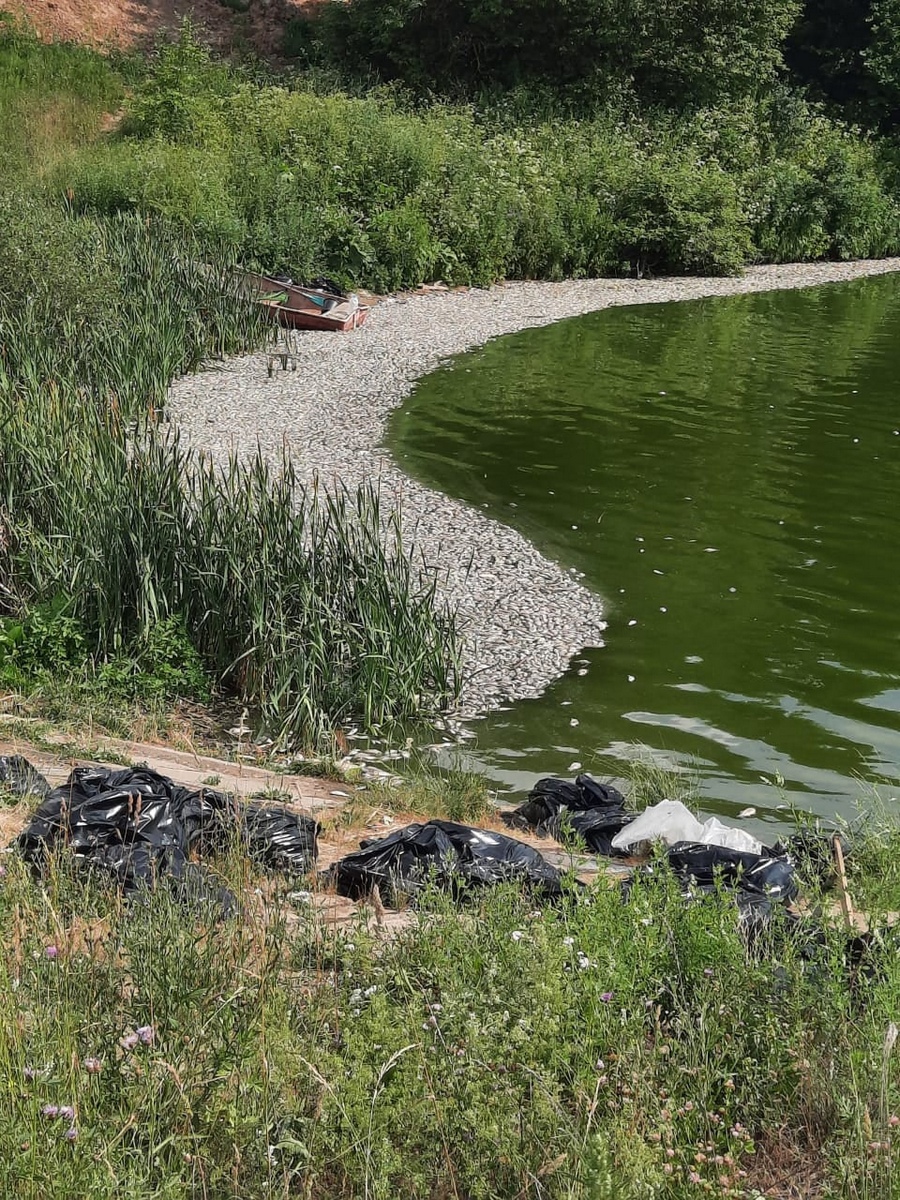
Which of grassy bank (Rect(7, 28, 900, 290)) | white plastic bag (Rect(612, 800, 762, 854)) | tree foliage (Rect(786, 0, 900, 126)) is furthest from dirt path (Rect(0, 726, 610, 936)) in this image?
tree foliage (Rect(786, 0, 900, 126))

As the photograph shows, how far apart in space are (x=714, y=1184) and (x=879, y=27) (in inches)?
1624

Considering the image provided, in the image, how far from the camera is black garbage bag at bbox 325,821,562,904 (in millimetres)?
5453

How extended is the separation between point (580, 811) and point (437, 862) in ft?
4.27

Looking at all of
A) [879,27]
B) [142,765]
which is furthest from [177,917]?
[879,27]

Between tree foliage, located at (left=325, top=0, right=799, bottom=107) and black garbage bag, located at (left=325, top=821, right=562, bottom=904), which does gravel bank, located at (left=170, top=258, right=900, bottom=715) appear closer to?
black garbage bag, located at (left=325, top=821, right=562, bottom=904)

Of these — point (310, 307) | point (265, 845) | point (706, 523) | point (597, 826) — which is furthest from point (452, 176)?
point (265, 845)

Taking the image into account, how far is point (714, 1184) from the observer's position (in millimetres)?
3219

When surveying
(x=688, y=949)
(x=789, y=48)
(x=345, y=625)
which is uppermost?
(x=789, y=48)

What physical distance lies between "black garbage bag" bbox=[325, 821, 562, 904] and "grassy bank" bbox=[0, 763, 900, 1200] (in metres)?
1.06

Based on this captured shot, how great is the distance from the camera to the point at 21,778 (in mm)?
6031

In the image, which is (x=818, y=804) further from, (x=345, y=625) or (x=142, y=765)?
(x=142, y=765)

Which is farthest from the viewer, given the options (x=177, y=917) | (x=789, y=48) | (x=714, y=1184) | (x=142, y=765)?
(x=789, y=48)

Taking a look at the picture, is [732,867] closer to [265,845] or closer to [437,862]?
[437,862]

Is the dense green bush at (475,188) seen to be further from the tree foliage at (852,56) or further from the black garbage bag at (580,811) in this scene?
the black garbage bag at (580,811)
